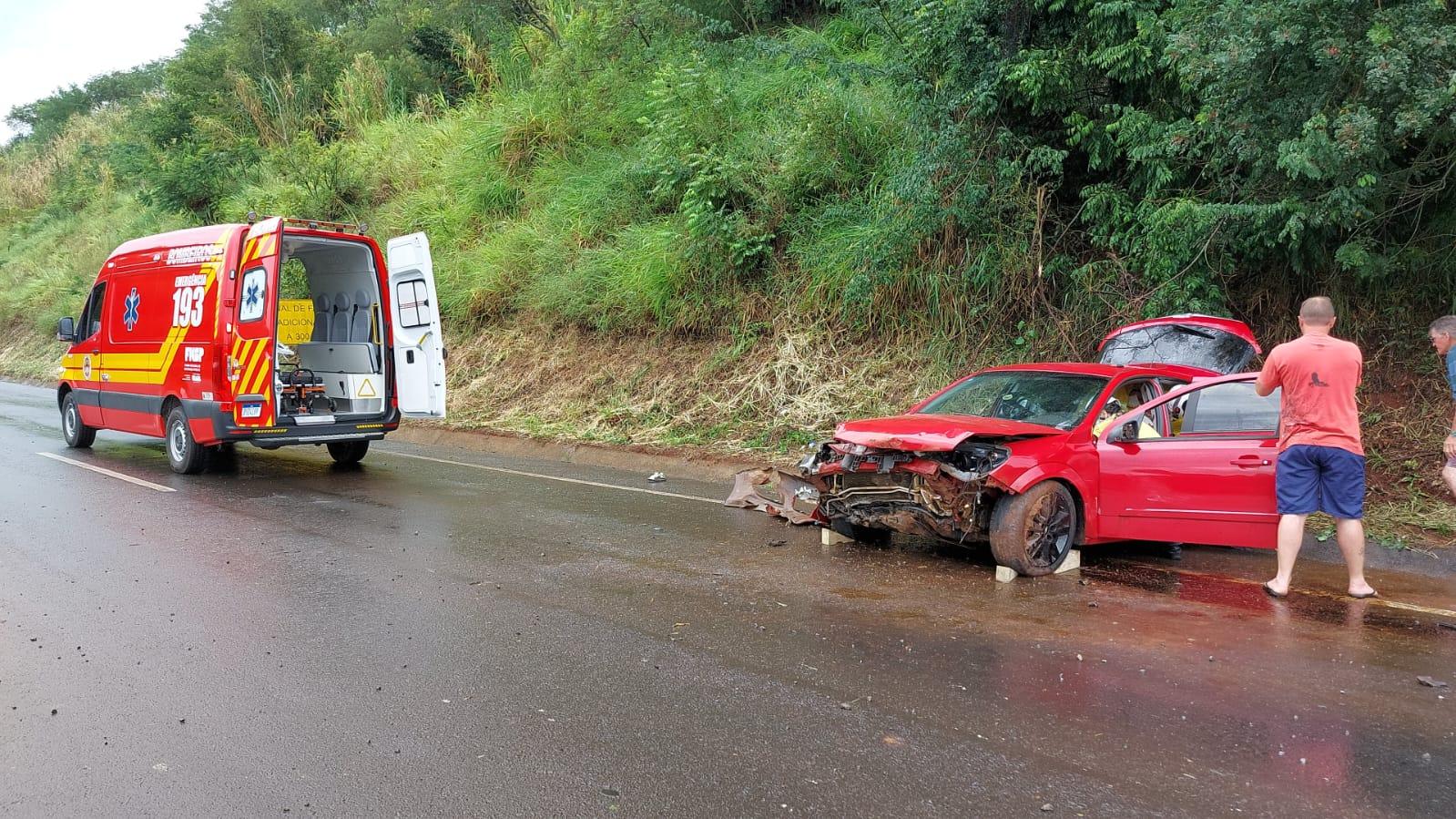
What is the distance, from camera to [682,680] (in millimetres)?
4422

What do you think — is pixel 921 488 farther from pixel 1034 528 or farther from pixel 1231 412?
pixel 1231 412

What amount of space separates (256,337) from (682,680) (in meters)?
7.12

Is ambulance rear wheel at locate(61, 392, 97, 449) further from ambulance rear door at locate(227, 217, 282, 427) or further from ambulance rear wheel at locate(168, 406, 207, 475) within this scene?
ambulance rear door at locate(227, 217, 282, 427)

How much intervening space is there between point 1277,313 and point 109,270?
1311 centimetres

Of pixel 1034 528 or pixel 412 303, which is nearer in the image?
pixel 1034 528

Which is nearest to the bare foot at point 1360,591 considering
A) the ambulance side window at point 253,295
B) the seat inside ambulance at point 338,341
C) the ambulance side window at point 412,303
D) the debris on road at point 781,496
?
the debris on road at point 781,496

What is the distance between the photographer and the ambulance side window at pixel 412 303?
1087 cm

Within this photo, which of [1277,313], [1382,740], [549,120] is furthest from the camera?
[549,120]

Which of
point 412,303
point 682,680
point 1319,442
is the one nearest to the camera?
point 682,680

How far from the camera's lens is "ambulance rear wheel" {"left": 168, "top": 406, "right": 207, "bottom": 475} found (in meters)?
10.2

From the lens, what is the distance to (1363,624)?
5.48 meters

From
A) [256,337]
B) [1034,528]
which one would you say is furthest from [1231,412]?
[256,337]

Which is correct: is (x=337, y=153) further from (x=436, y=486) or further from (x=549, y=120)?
(x=436, y=486)

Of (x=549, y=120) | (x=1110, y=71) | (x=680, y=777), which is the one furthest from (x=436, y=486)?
(x=549, y=120)
